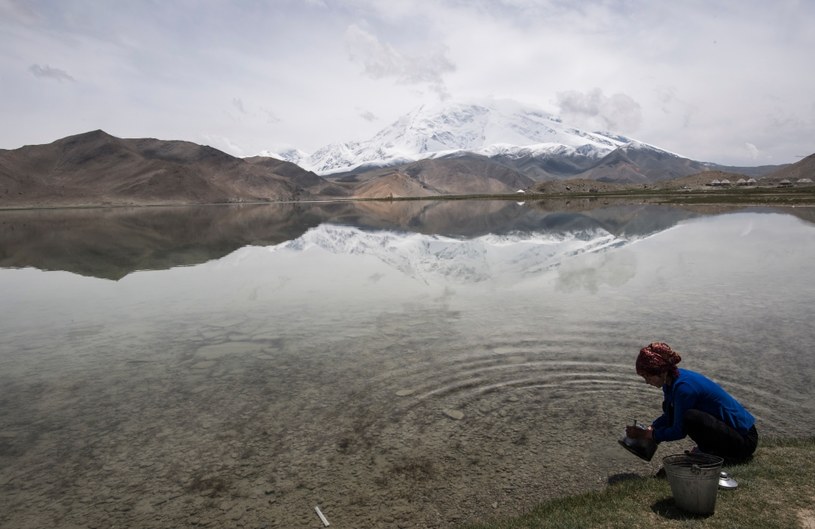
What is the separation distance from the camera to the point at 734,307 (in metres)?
19.2

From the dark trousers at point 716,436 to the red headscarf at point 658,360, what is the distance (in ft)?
2.37

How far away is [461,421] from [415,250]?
30332mm

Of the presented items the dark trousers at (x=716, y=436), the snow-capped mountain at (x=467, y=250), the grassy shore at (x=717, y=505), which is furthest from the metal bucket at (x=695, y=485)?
the snow-capped mountain at (x=467, y=250)

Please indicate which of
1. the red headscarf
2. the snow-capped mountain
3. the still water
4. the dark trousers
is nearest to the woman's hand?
the dark trousers

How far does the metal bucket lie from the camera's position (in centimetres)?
661

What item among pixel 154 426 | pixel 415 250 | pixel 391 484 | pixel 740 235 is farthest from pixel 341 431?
pixel 740 235

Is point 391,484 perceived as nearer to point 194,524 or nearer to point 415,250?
point 194,524

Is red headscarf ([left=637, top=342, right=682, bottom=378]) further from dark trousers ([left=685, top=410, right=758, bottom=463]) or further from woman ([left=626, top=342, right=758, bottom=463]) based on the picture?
dark trousers ([left=685, top=410, right=758, bottom=463])

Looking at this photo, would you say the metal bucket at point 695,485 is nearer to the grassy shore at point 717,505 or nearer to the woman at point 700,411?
the grassy shore at point 717,505

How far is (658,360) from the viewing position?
771cm

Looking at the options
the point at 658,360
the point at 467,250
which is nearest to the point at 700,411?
the point at 658,360

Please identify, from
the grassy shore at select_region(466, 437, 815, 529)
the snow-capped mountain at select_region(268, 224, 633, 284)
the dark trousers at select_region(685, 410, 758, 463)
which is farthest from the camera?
the snow-capped mountain at select_region(268, 224, 633, 284)

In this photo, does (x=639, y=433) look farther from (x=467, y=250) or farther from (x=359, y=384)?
(x=467, y=250)

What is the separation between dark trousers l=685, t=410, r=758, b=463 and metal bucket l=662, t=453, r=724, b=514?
0.70m
